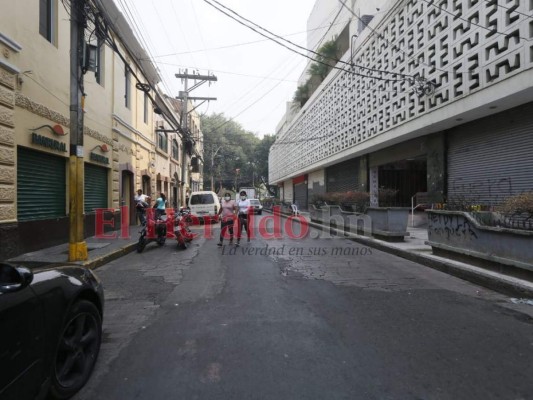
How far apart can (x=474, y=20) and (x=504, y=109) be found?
8.60 ft

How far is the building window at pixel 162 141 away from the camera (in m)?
22.7

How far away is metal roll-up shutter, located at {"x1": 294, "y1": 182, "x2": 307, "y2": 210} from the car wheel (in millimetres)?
33320

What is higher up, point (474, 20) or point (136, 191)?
point (474, 20)

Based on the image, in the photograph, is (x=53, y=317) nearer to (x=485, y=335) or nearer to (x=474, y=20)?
(x=485, y=335)

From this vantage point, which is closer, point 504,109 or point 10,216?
point 10,216

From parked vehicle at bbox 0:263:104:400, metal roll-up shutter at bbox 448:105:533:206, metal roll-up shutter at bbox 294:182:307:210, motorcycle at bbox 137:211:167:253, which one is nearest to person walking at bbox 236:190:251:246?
motorcycle at bbox 137:211:167:253

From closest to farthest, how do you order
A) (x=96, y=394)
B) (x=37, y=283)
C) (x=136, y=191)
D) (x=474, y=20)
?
(x=37, y=283) → (x=96, y=394) → (x=474, y=20) → (x=136, y=191)

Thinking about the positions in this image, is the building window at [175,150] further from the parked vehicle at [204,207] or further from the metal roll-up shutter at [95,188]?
the metal roll-up shutter at [95,188]

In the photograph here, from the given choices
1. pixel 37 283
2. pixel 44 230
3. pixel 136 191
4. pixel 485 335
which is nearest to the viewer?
pixel 37 283

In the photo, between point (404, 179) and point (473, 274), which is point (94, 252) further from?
point (404, 179)

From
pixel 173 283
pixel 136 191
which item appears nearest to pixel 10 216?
pixel 173 283

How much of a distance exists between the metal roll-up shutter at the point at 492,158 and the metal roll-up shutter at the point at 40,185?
10.4 metres

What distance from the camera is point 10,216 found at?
794 cm

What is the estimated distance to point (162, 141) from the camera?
23922 mm
